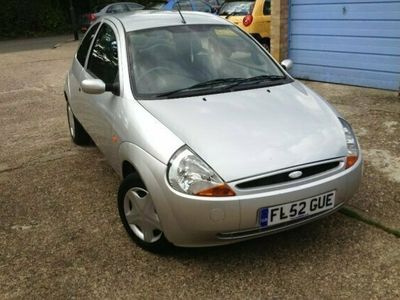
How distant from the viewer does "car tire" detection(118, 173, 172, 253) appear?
3.01 metres

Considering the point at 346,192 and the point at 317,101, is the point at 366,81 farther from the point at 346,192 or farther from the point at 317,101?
the point at 346,192

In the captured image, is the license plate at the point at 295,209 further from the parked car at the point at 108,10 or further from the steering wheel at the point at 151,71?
the parked car at the point at 108,10

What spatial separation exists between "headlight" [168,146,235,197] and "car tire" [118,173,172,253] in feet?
1.00

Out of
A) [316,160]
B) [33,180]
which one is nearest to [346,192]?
[316,160]

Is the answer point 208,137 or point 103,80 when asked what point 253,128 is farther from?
point 103,80

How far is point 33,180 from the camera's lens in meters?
4.52

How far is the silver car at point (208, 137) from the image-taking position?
106 inches

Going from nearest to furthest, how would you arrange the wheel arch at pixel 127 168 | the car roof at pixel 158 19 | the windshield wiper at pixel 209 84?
the wheel arch at pixel 127 168 → the windshield wiper at pixel 209 84 → the car roof at pixel 158 19

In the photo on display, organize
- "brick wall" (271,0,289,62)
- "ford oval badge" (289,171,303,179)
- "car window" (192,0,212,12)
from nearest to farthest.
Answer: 1. "ford oval badge" (289,171,303,179)
2. "brick wall" (271,0,289,62)
3. "car window" (192,0,212,12)

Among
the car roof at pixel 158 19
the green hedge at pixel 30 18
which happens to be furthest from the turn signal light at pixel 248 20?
the green hedge at pixel 30 18

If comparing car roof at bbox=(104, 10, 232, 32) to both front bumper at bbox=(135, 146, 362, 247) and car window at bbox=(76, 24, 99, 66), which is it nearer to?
car window at bbox=(76, 24, 99, 66)

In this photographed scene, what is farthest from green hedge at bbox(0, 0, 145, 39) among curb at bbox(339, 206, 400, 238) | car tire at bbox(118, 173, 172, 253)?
curb at bbox(339, 206, 400, 238)

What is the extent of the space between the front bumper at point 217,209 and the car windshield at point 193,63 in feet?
2.84

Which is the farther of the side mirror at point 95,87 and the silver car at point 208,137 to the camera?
the side mirror at point 95,87
